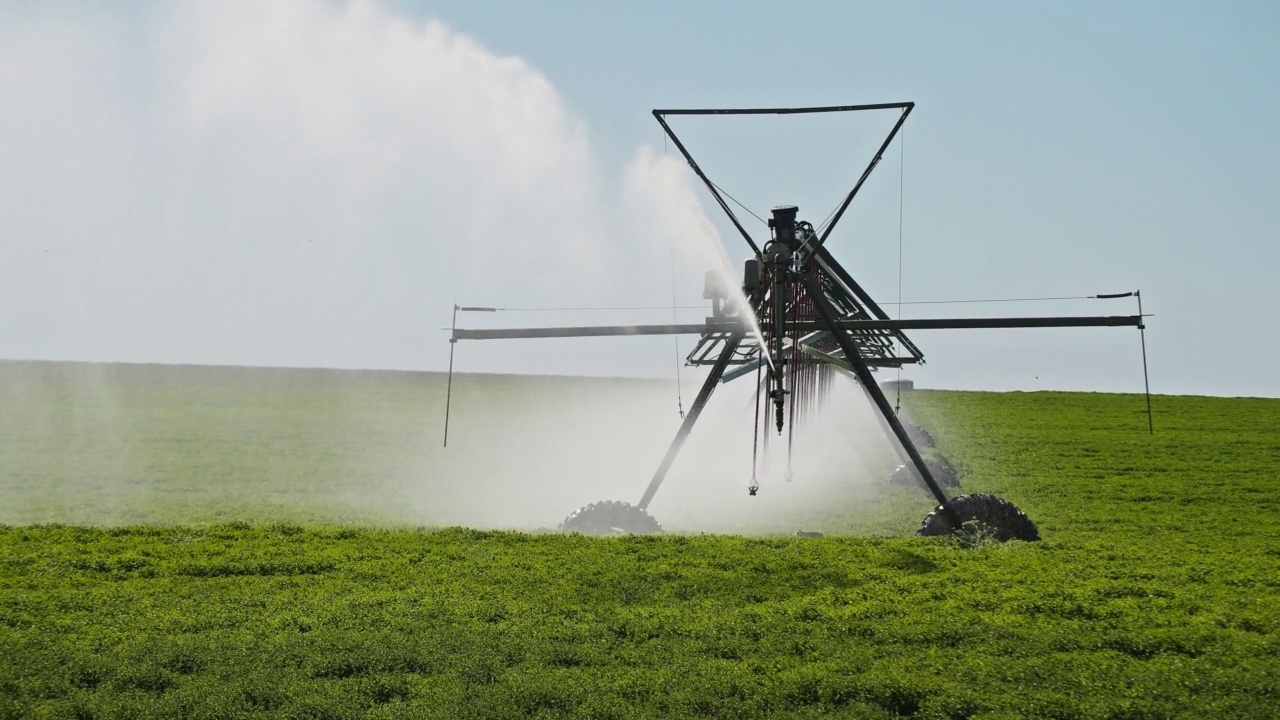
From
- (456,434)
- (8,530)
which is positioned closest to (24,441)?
(456,434)

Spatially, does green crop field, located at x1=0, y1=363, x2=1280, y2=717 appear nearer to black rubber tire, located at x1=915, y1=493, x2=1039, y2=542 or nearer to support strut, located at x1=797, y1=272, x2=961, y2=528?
black rubber tire, located at x1=915, y1=493, x2=1039, y2=542

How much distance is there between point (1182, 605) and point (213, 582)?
11217 millimetres

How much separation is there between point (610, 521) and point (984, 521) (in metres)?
5.78

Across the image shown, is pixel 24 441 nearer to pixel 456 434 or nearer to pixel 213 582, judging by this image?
pixel 456 434

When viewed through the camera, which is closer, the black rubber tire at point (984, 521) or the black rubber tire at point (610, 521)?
the black rubber tire at point (984, 521)

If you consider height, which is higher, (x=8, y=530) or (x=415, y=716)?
(x=8, y=530)

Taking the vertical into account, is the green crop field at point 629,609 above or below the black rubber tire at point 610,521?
below

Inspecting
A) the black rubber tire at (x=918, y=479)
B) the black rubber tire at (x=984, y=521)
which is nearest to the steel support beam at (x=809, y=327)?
the black rubber tire at (x=984, y=521)

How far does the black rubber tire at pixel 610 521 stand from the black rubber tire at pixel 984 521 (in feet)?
14.1

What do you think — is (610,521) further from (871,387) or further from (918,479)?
(918,479)

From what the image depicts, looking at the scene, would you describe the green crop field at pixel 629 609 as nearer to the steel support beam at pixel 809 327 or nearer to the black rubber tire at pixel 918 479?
the black rubber tire at pixel 918 479

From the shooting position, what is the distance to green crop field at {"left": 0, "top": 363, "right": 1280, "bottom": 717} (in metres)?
8.63

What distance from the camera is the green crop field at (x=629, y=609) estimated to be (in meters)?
8.63

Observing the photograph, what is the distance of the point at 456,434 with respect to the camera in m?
41.1
